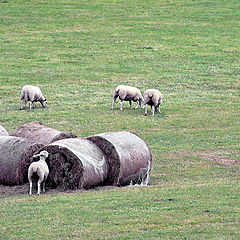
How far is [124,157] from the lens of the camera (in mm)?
15680

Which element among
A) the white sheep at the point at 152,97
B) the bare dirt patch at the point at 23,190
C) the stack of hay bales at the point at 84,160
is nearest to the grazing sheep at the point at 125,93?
the white sheep at the point at 152,97

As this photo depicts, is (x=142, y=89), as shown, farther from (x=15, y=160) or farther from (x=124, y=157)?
(x=15, y=160)

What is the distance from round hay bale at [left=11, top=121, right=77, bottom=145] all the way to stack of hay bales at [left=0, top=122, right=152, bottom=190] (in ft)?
2.98

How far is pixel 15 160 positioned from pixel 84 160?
2.10 meters

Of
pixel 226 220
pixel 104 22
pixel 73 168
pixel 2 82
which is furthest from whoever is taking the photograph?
pixel 104 22

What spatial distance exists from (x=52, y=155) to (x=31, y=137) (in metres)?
2.74

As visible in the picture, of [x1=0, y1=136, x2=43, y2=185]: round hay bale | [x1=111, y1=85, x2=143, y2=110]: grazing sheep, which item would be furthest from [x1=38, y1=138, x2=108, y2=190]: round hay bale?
[x1=111, y1=85, x2=143, y2=110]: grazing sheep

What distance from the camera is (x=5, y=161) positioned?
52.5ft

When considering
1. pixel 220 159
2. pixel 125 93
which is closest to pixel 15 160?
pixel 220 159

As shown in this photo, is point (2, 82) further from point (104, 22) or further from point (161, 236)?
point (161, 236)

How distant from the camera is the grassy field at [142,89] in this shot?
38.1 ft

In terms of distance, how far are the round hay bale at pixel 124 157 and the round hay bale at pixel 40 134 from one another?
1771 millimetres

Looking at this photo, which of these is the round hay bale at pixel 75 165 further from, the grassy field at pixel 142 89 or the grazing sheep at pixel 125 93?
the grazing sheep at pixel 125 93

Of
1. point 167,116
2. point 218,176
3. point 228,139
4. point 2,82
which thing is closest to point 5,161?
point 218,176
